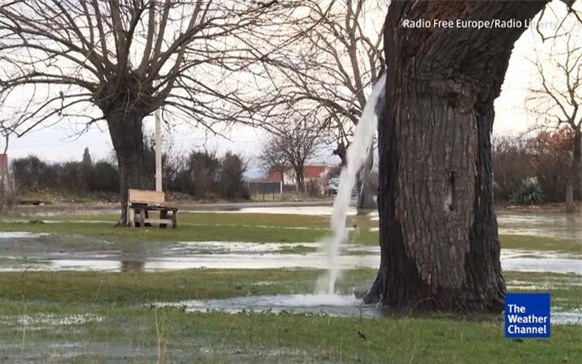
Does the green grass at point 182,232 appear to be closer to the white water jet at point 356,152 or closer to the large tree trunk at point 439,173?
the white water jet at point 356,152

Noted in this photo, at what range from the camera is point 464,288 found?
33.4 ft

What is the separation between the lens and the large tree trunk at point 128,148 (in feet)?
94.0

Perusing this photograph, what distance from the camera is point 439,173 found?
10195 millimetres

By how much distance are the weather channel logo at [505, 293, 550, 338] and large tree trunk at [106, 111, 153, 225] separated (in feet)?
72.1

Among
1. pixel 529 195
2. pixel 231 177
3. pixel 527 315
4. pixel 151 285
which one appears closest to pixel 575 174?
pixel 529 195

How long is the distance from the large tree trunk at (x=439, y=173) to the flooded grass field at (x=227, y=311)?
0.59 metres

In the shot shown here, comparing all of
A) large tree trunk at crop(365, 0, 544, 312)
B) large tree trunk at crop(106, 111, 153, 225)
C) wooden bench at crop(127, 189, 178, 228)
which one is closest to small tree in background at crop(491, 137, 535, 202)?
large tree trunk at crop(106, 111, 153, 225)

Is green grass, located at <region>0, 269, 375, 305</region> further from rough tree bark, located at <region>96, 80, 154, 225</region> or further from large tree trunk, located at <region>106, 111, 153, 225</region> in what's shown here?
large tree trunk, located at <region>106, 111, 153, 225</region>

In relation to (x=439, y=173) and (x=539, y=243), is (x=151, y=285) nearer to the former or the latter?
(x=439, y=173)

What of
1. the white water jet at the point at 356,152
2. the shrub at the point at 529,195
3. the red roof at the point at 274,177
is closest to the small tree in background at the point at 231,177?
the shrub at the point at 529,195

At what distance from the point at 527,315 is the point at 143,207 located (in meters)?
22.1

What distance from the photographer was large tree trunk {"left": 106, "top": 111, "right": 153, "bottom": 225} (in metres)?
28.7

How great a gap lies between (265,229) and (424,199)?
19.1 m

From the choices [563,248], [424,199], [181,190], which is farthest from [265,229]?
[181,190]
